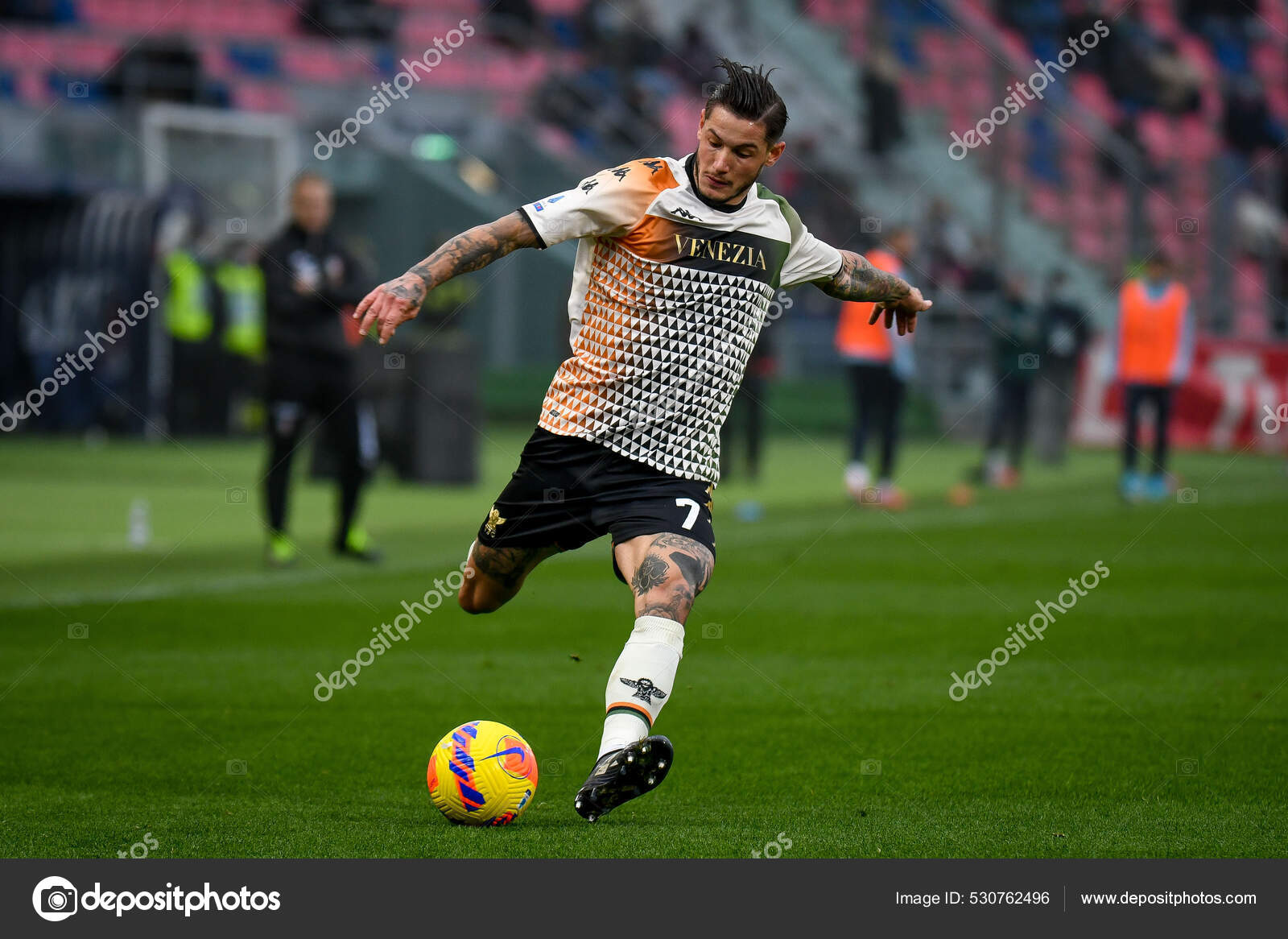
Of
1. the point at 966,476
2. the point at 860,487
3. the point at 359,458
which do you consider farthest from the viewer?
the point at 966,476

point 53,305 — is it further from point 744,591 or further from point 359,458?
point 744,591

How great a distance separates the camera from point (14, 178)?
24.2 meters

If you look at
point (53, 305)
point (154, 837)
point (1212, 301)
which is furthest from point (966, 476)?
point (154, 837)

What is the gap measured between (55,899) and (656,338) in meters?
2.31

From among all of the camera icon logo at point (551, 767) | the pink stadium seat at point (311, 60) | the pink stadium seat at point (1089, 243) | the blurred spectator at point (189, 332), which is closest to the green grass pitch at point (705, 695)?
the camera icon logo at point (551, 767)

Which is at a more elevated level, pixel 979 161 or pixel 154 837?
pixel 979 161

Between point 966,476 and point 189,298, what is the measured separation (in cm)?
1032

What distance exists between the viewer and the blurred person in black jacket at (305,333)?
11164mm

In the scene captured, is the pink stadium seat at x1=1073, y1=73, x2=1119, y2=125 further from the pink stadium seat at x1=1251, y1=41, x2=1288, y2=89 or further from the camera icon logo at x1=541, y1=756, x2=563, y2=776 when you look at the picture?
the camera icon logo at x1=541, y1=756, x2=563, y2=776

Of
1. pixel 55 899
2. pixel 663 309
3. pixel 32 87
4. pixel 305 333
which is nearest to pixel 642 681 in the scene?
pixel 663 309

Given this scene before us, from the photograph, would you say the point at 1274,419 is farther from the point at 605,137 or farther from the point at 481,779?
the point at 481,779

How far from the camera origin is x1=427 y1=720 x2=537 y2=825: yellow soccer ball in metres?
5.04

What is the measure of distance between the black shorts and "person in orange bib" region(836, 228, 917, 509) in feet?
35.6

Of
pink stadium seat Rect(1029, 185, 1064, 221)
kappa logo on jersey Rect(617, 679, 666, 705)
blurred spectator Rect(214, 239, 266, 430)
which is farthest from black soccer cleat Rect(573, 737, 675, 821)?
pink stadium seat Rect(1029, 185, 1064, 221)
